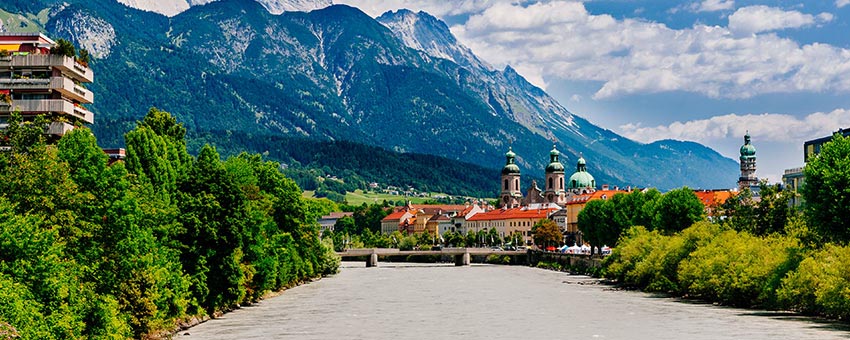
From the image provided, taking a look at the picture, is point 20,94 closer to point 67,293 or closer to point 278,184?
point 278,184

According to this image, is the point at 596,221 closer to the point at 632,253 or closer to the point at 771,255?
the point at 632,253

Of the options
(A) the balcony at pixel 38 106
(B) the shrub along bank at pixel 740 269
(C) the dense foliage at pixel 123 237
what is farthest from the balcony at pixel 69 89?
(B) the shrub along bank at pixel 740 269

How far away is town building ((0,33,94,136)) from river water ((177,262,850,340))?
19.4 m

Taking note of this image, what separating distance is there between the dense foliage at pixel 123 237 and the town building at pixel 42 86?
808cm

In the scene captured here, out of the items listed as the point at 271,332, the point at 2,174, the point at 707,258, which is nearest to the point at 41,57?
the point at 271,332

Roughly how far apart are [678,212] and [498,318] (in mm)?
54046

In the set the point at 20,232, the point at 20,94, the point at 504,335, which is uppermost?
the point at 20,94

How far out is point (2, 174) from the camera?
48.3 metres

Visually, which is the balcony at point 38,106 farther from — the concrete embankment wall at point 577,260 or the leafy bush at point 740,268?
the concrete embankment wall at point 577,260

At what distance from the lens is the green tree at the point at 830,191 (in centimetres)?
7606

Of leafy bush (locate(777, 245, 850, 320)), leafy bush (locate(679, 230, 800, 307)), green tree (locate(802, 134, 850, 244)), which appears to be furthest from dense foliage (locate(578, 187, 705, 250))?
leafy bush (locate(777, 245, 850, 320))

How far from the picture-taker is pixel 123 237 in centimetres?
5194

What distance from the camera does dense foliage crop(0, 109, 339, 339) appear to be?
128ft

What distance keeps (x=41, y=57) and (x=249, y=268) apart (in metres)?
22.2
